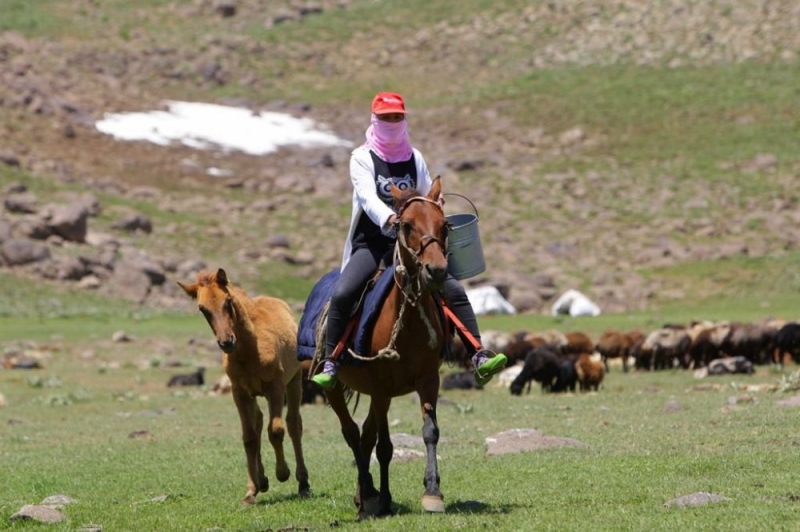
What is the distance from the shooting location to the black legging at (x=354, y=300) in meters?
11.1

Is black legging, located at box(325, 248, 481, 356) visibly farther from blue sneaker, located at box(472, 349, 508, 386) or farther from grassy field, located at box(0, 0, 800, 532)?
grassy field, located at box(0, 0, 800, 532)

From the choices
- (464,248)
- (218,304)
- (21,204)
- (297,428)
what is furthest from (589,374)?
(21,204)

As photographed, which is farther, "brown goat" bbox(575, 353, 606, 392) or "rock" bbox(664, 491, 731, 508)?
"brown goat" bbox(575, 353, 606, 392)

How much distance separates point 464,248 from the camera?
35.9 feet

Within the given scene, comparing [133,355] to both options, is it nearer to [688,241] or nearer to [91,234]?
[91,234]

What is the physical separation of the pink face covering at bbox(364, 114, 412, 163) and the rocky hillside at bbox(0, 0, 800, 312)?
34.0m

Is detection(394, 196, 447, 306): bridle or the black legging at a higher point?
detection(394, 196, 447, 306): bridle

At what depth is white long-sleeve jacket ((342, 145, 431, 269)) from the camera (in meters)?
10.8

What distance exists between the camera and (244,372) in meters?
12.9

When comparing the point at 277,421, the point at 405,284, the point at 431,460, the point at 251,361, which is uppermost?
the point at 405,284

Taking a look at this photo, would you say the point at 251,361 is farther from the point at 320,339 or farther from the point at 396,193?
the point at 396,193

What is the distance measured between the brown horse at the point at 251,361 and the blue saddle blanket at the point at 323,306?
65 cm

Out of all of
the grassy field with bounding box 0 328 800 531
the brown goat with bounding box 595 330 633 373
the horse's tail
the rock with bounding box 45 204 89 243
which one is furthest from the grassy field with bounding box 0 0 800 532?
the rock with bounding box 45 204 89 243

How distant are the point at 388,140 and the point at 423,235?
1.43 meters
